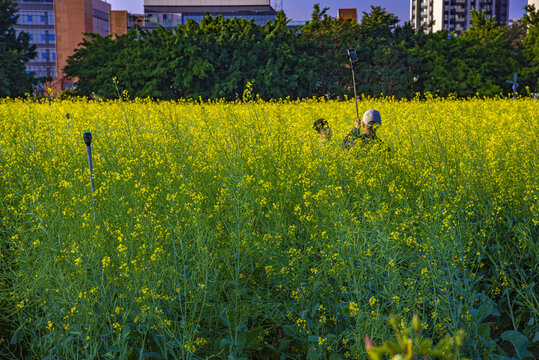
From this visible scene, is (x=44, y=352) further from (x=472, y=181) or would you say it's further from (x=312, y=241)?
(x=472, y=181)

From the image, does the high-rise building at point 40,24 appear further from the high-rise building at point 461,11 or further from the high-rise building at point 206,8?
the high-rise building at point 461,11

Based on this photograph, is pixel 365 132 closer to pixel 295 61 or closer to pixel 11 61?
pixel 295 61

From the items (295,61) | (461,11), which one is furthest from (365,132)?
(461,11)

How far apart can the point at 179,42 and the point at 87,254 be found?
18.7 metres

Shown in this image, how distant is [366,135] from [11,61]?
20108 mm

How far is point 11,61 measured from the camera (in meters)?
21.0

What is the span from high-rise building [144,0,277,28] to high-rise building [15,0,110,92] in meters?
7.43

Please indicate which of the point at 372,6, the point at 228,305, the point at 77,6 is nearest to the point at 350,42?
the point at 372,6

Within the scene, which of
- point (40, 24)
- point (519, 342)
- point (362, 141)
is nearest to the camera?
point (519, 342)

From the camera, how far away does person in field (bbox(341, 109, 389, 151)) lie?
520cm

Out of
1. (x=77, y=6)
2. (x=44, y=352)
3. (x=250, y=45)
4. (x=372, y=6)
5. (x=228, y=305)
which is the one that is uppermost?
(x=77, y=6)

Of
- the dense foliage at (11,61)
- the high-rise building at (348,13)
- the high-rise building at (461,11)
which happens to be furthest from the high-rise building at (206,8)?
the high-rise building at (461,11)

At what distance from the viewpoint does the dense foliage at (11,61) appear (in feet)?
68.0

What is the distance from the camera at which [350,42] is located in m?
21.7
